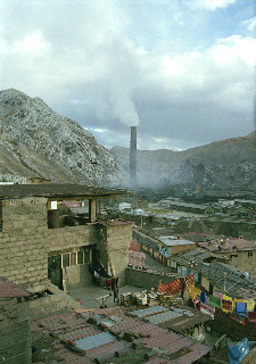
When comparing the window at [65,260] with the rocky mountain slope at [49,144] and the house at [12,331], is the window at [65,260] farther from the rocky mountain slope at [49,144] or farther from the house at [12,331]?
the rocky mountain slope at [49,144]

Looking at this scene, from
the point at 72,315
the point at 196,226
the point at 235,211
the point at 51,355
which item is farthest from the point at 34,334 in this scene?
the point at 235,211

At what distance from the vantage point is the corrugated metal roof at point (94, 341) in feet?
19.9

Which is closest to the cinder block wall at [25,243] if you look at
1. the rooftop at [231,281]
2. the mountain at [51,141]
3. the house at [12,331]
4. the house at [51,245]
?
the house at [51,245]

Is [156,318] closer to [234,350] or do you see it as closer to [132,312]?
[132,312]

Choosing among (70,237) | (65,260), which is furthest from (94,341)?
(65,260)

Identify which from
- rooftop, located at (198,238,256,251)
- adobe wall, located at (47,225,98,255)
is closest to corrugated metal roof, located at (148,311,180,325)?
adobe wall, located at (47,225,98,255)

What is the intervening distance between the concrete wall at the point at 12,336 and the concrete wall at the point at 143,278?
969 centimetres

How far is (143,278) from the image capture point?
539 inches

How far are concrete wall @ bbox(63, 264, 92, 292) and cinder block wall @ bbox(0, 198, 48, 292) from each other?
108 inches

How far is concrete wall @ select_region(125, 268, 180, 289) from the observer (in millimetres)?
13477

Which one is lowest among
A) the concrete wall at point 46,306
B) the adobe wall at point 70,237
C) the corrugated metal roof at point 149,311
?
the corrugated metal roof at point 149,311

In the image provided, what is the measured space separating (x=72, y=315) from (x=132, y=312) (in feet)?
5.86

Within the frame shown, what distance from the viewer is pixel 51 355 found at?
548cm

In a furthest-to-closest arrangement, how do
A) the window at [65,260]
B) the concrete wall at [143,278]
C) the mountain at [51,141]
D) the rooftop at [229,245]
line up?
the mountain at [51,141] → the rooftop at [229,245] → the concrete wall at [143,278] → the window at [65,260]
